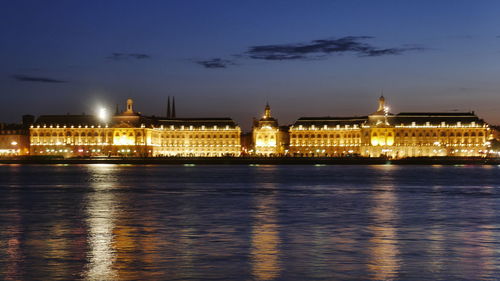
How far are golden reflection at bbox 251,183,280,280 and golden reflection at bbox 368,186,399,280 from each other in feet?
7.99

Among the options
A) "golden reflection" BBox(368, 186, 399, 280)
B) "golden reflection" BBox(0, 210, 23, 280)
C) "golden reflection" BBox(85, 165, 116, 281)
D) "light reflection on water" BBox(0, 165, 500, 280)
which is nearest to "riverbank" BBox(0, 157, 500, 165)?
"light reflection on water" BBox(0, 165, 500, 280)

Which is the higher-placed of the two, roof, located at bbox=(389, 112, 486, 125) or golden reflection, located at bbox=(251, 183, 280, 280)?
roof, located at bbox=(389, 112, 486, 125)

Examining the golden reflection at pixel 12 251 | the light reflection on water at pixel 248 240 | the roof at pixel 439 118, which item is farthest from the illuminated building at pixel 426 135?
the golden reflection at pixel 12 251

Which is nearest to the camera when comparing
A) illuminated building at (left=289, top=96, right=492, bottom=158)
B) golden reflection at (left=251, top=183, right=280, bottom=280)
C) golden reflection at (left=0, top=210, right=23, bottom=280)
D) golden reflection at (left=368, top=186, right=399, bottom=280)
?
golden reflection at (left=0, top=210, right=23, bottom=280)

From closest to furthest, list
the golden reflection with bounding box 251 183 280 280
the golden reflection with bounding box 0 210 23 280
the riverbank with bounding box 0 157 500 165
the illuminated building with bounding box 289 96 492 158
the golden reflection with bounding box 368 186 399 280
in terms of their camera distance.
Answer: the golden reflection with bounding box 0 210 23 280, the golden reflection with bounding box 251 183 280 280, the golden reflection with bounding box 368 186 399 280, the riverbank with bounding box 0 157 500 165, the illuminated building with bounding box 289 96 492 158

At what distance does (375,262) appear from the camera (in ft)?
67.1

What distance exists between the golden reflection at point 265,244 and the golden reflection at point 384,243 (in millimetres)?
2435

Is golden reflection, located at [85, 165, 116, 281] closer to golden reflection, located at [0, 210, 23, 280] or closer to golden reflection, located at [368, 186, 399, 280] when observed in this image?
golden reflection, located at [0, 210, 23, 280]

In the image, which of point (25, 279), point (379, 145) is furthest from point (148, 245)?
point (379, 145)

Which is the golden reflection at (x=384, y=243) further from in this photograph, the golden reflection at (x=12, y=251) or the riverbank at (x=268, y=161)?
the riverbank at (x=268, y=161)

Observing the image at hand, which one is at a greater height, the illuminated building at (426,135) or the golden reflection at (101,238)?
the illuminated building at (426,135)

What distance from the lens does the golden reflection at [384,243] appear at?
19.3m

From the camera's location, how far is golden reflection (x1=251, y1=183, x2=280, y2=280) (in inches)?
753

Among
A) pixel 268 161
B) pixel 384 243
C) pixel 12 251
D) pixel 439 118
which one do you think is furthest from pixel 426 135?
pixel 12 251
